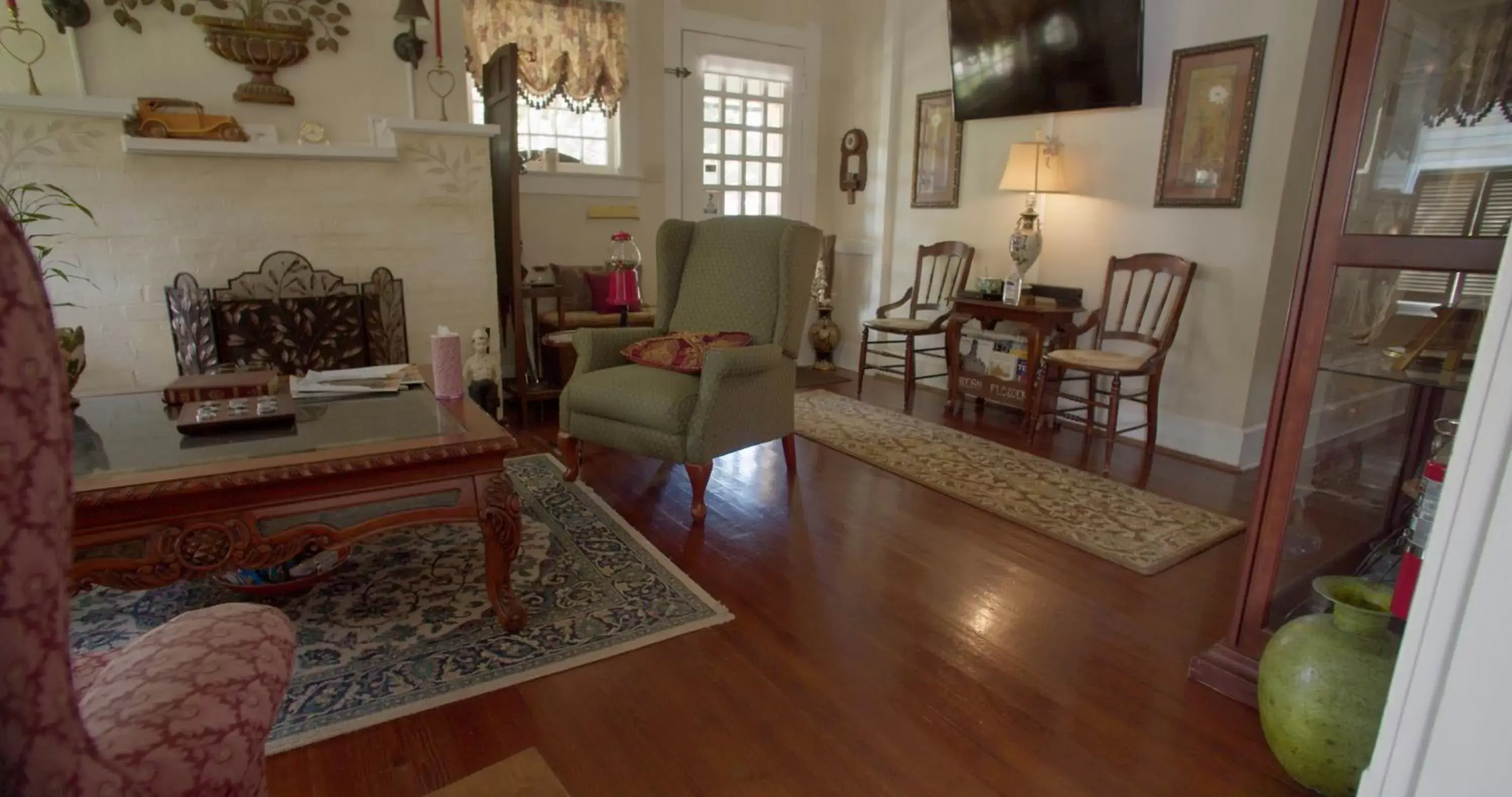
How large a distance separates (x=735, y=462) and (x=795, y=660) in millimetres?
1534

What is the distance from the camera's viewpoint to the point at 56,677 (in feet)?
1.67

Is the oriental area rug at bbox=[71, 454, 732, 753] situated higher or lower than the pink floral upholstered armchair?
lower

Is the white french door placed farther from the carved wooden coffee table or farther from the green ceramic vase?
the green ceramic vase

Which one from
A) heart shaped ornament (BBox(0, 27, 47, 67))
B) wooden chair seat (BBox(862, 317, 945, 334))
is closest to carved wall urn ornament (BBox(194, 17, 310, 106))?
heart shaped ornament (BBox(0, 27, 47, 67))

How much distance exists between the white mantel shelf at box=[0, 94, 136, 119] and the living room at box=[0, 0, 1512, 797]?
2cm

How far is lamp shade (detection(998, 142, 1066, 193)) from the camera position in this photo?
12.8 feet

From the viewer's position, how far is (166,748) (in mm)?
603

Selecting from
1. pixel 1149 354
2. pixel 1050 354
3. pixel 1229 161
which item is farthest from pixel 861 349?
pixel 1229 161

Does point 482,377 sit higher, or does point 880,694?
point 482,377

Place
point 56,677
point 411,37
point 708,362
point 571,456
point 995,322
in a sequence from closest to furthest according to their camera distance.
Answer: point 56,677, point 708,362, point 571,456, point 411,37, point 995,322

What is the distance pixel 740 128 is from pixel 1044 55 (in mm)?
2055

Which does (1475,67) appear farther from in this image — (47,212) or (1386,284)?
(47,212)

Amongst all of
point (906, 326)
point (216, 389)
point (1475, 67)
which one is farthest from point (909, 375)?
point (216, 389)

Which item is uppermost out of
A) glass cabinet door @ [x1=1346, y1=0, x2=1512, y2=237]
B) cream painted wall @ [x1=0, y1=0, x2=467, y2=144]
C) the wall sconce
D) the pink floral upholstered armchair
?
the wall sconce
